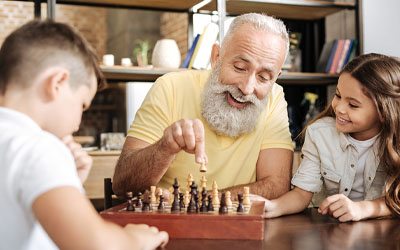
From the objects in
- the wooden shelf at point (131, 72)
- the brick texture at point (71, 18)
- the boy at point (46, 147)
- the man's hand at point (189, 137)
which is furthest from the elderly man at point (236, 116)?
the brick texture at point (71, 18)

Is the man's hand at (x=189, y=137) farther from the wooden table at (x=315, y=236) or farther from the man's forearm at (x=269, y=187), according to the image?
the man's forearm at (x=269, y=187)

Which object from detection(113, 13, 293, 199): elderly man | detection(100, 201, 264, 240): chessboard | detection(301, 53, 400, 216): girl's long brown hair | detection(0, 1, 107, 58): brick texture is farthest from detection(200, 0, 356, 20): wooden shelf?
detection(0, 1, 107, 58): brick texture

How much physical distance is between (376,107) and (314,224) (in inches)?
24.2

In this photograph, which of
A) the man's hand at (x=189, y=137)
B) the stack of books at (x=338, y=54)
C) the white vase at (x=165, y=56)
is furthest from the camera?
the stack of books at (x=338, y=54)

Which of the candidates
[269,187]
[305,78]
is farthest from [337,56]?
[269,187]

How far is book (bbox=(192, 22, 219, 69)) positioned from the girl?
1810 millimetres

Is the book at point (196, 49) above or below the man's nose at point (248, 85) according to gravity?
above

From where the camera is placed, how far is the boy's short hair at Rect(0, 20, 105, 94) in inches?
36.7

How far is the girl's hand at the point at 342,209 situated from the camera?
1.43 metres

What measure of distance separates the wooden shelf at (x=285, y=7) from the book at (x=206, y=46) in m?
0.29

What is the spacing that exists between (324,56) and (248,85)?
2398 mm

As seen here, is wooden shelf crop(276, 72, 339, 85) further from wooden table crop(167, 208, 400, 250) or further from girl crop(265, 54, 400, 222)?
wooden table crop(167, 208, 400, 250)

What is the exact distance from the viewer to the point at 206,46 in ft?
11.6

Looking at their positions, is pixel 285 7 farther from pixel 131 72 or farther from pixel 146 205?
pixel 146 205
